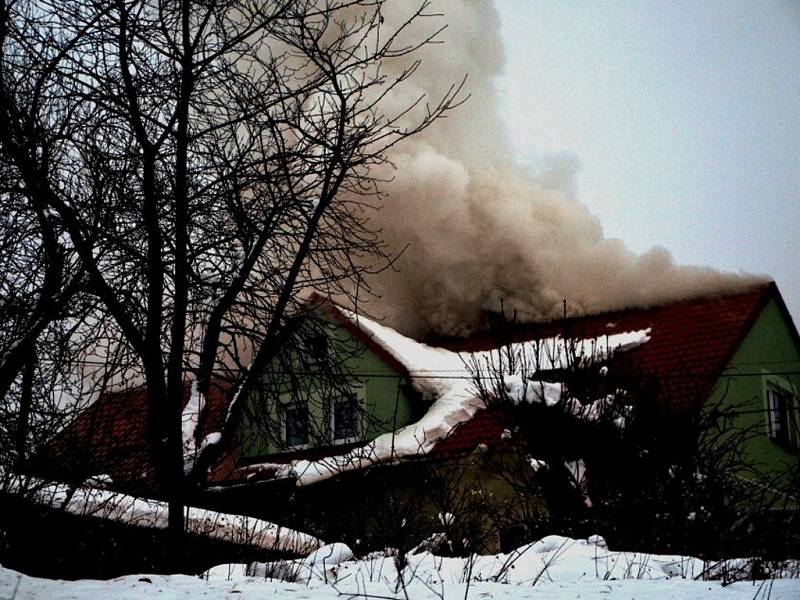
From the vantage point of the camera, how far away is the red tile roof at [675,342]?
39.3 ft

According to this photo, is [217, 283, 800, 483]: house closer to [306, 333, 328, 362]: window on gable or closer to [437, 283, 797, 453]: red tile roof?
[437, 283, 797, 453]: red tile roof

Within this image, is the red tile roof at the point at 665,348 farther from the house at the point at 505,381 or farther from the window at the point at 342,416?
the window at the point at 342,416

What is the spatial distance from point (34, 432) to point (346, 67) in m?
3.87

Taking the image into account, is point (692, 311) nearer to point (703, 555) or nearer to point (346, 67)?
point (703, 555)

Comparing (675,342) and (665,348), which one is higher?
(675,342)

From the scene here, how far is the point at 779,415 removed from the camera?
48.6ft

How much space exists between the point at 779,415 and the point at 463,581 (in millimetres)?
11564

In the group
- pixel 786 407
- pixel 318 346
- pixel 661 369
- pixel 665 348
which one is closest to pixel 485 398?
pixel 318 346

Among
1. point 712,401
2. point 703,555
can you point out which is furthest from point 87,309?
point 712,401

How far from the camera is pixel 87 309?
7273 mm

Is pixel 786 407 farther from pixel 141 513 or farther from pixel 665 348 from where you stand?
pixel 141 513

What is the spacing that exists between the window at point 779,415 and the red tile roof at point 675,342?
159 cm

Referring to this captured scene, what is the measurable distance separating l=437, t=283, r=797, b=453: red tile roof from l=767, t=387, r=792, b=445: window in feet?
5.22

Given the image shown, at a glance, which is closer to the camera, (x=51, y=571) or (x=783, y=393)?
(x=51, y=571)
